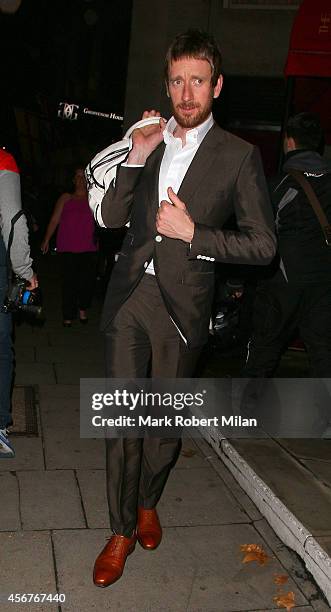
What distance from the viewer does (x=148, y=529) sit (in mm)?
3469

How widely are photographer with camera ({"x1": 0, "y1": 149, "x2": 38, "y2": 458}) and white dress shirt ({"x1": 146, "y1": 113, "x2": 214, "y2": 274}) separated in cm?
141

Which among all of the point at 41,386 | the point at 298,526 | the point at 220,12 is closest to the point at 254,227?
the point at 298,526

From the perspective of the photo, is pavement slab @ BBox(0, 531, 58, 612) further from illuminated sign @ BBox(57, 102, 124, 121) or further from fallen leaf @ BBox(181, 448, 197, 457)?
illuminated sign @ BBox(57, 102, 124, 121)

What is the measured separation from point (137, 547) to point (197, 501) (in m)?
0.66

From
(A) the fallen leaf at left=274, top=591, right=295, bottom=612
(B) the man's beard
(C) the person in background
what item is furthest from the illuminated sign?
(A) the fallen leaf at left=274, top=591, right=295, bottom=612

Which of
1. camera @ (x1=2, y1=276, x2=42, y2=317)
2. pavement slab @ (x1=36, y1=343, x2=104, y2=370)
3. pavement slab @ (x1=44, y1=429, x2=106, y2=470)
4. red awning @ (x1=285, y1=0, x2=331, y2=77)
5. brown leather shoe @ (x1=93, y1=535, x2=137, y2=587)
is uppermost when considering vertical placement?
red awning @ (x1=285, y1=0, x2=331, y2=77)

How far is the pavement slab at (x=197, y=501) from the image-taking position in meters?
3.81

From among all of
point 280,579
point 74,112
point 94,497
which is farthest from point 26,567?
point 74,112

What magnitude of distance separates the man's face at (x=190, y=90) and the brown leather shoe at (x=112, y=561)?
6.31 ft

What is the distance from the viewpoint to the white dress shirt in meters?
2.97

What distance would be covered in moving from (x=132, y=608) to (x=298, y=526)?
3.36ft

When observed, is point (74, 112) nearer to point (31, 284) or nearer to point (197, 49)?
point (31, 284)

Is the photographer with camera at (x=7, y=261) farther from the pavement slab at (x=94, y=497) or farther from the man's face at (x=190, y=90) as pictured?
the man's face at (x=190, y=90)

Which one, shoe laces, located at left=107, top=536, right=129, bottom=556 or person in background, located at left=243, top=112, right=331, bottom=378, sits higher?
person in background, located at left=243, top=112, right=331, bottom=378
